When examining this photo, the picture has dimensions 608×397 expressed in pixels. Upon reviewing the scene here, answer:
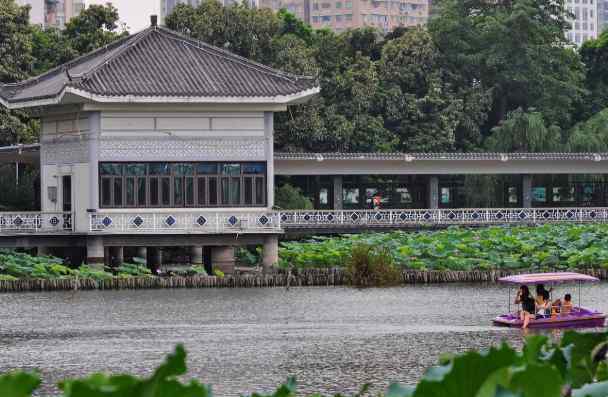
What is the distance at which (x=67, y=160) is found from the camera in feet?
128

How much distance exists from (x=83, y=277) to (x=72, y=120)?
6.73 m

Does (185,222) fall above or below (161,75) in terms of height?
below

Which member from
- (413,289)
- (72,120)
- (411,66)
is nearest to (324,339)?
(413,289)

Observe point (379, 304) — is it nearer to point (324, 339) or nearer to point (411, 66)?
point (324, 339)

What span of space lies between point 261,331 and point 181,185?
14.0m

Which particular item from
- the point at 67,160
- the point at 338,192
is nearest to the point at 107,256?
the point at 67,160

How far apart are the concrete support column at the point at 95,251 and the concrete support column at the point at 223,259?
323cm

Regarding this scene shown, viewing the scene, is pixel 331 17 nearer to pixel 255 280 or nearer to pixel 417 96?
pixel 417 96

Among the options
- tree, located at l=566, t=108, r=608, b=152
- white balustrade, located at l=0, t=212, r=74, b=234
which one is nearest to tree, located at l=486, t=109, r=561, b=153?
tree, located at l=566, t=108, r=608, b=152

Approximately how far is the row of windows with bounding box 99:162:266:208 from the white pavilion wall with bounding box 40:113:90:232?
0.76m

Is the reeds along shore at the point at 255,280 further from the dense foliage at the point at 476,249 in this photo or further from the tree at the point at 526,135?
the tree at the point at 526,135

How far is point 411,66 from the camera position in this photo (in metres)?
57.9

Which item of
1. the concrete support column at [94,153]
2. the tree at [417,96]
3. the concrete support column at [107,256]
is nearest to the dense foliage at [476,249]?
the concrete support column at [107,256]

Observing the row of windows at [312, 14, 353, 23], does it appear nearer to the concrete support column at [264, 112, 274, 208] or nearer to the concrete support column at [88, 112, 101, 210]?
the concrete support column at [264, 112, 274, 208]
